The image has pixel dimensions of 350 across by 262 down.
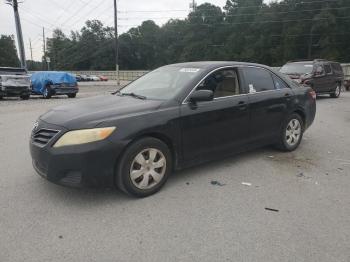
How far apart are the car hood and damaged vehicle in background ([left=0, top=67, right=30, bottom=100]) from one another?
16.6 meters

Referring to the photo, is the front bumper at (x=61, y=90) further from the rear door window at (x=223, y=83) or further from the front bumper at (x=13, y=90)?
the rear door window at (x=223, y=83)

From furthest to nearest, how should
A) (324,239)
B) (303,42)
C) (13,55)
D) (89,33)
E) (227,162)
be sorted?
(89,33)
(13,55)
(303,42)
(227,162)
(324,239)

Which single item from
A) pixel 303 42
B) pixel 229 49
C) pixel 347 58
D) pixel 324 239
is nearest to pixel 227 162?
pixel 324 239

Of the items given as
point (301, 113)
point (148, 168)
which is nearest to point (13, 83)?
point (301, 113)

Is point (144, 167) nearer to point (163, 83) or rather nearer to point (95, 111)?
point (95, 111)

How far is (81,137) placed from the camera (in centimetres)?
385

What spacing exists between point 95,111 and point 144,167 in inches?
35.5

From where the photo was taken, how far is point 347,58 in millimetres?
58500

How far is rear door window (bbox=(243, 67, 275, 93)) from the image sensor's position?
559 centimetres

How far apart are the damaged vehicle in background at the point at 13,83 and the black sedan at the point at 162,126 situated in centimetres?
1613

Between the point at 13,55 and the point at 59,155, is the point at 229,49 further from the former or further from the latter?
the point at 59,155

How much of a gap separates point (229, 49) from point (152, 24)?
40.8 m

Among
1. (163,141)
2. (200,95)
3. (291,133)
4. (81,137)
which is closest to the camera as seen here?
(81,137)

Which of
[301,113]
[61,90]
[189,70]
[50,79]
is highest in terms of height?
[189,70]
